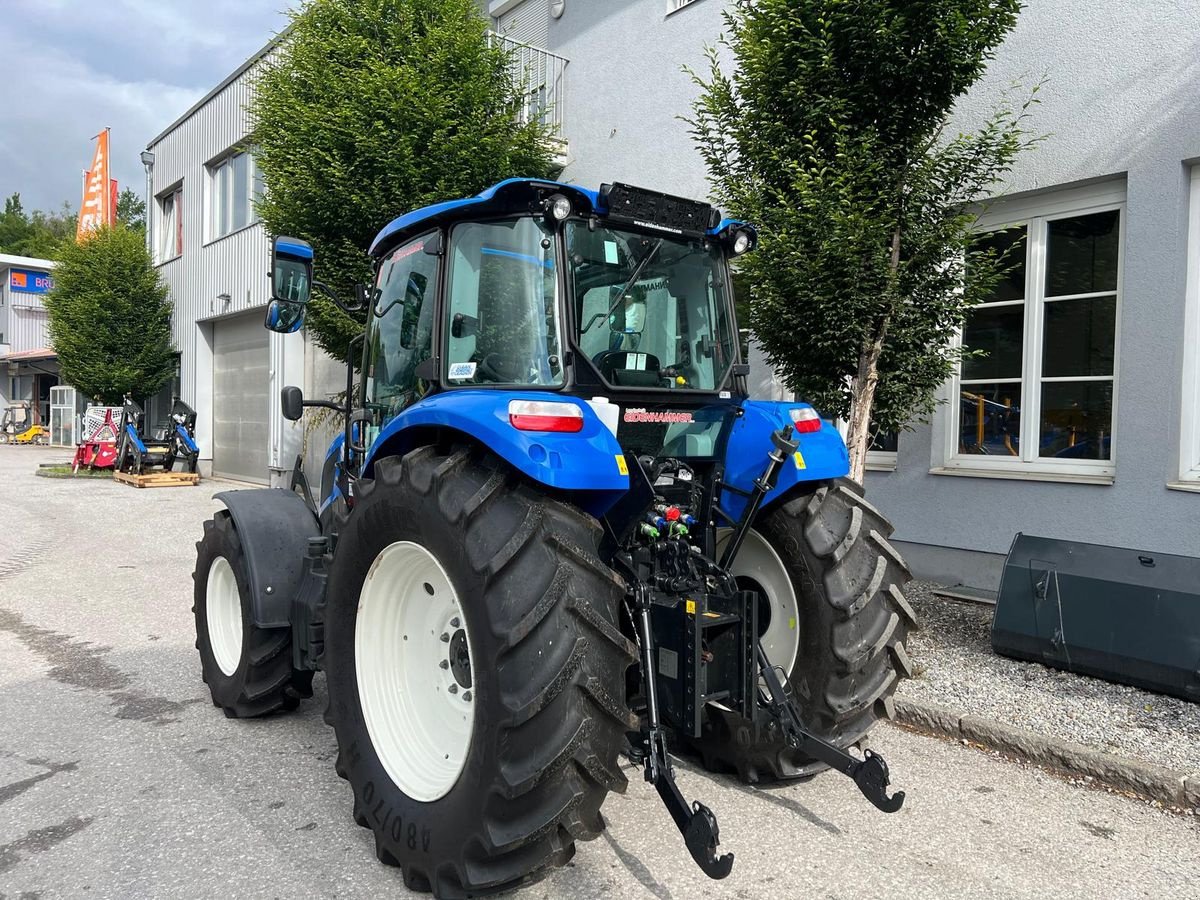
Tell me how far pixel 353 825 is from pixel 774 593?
1903 millimetres

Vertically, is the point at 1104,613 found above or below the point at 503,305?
below

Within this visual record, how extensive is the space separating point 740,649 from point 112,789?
2.66 metres

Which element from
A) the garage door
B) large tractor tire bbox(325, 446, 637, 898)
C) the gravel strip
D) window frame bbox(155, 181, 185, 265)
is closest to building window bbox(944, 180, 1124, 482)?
the gravel strip

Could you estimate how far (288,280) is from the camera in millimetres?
3625

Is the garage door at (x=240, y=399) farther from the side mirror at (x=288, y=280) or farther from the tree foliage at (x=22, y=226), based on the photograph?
→ the tree foliage at (x=22, y=226)

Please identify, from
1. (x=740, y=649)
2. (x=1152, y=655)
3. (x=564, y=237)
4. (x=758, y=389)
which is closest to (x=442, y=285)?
(x=564, y=237)

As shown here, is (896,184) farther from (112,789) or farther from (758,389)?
(112,789)

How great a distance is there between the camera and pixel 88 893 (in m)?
2.70

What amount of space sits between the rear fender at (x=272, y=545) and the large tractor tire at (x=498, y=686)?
4.10ft

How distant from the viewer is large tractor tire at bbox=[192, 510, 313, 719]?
13.5 ft

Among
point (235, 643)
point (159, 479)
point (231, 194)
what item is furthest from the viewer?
point (231, 194)

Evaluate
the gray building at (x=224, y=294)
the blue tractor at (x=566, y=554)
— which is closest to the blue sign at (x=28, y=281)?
the gray building at (x=224, y=294)

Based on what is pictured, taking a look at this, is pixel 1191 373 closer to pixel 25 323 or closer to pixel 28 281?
pixel 25 323

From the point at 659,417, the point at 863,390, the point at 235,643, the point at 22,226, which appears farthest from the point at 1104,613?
the point at 22,226
